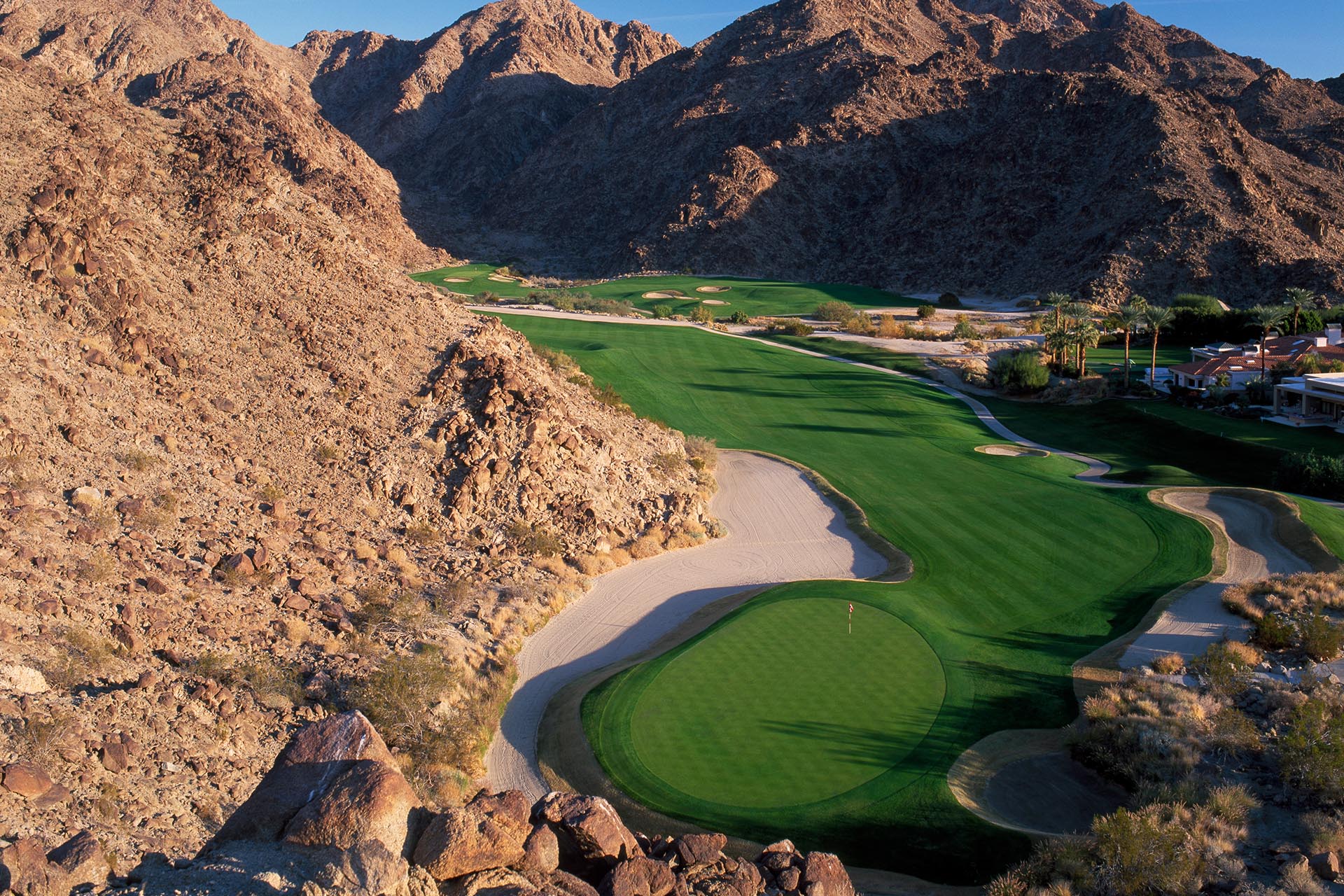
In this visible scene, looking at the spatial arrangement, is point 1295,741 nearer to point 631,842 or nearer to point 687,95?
point 631,842

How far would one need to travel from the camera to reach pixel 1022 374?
52688 mm

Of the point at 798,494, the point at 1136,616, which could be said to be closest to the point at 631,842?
the point at 1136,616

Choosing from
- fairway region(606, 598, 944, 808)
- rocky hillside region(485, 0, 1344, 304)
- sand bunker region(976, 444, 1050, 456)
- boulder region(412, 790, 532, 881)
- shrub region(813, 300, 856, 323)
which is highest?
rocky hillside region(485, 0, 1344, 304)

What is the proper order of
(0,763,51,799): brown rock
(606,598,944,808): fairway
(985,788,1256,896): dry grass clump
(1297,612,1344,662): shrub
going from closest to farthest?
1. (0,763,51,799): brown rock
2. (985,788,1256,896): dry grass clump
3. (606,598,944,808): fairway
4. (1297,612,1344,662): shrub

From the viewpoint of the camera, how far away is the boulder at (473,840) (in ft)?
28.7

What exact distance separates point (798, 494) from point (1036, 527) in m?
8.38

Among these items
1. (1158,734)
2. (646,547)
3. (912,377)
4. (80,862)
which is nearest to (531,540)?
(646,547)

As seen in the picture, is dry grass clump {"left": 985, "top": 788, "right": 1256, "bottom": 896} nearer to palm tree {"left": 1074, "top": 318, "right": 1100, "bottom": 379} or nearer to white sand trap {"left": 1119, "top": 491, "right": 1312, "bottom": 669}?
white sand trap {"left": 1119, "top": 491, "right": 1312, "bottom": 669}

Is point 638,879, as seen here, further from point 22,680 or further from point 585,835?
point 22,680

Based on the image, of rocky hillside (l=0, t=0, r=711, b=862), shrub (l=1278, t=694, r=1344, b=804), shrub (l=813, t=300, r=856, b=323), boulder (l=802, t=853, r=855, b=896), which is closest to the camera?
boulder (l=802, t=853, r=855, b=896)

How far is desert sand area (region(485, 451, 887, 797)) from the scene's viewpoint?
18.6 meters

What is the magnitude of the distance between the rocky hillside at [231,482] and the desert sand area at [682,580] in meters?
0.70

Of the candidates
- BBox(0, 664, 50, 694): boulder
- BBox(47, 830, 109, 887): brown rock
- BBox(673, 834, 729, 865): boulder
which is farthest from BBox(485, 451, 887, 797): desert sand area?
BBox(47, 830, 109, 887): brown rock

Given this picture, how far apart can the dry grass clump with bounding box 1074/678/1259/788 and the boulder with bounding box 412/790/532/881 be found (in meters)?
10.2
